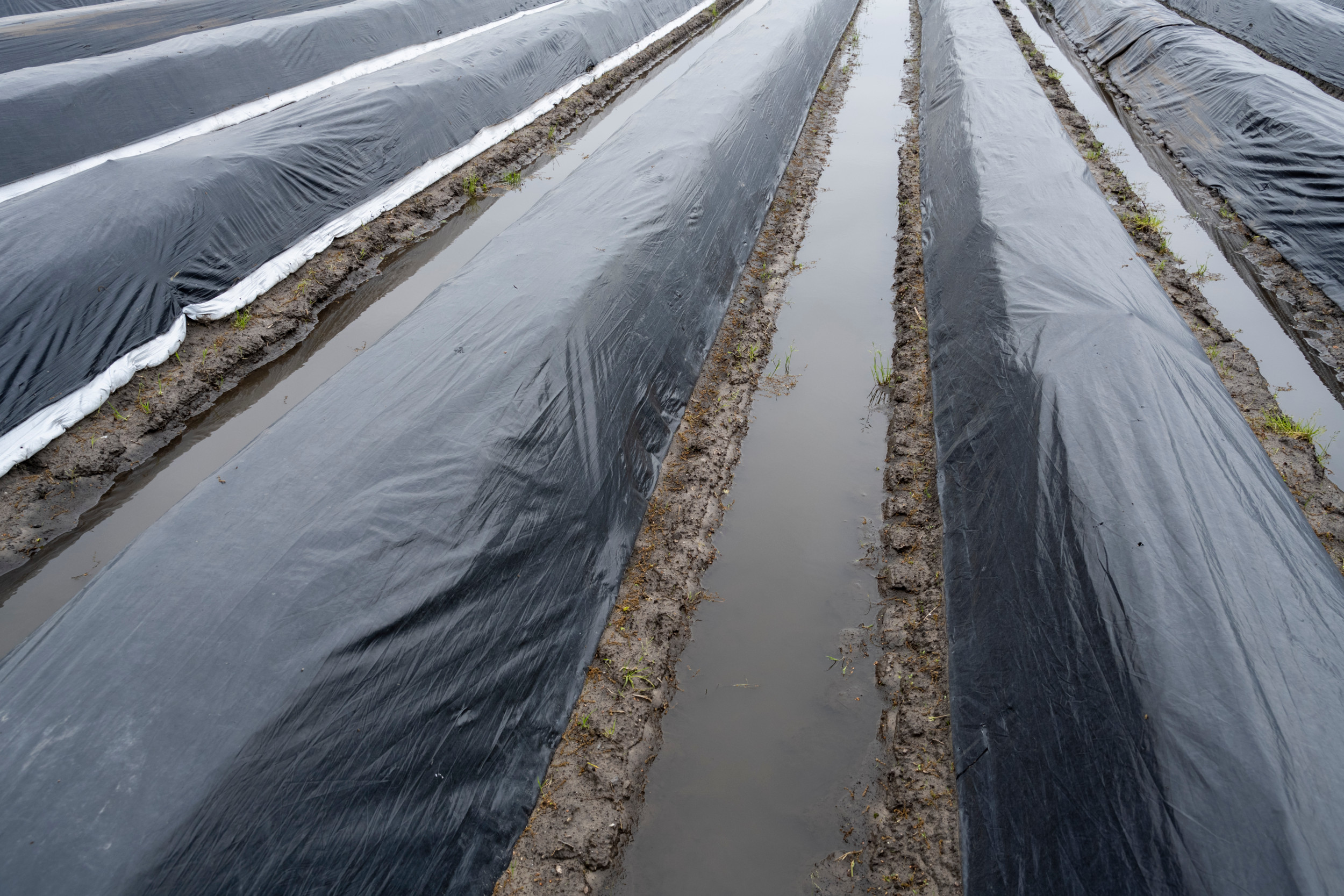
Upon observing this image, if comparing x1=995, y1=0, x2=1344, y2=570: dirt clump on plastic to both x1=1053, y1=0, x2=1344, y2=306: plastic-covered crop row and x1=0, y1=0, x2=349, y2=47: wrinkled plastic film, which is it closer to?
x1=1053, y1=0, x2=1344, y2=306: plastic-covered crop row

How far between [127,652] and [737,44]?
954 centimetres

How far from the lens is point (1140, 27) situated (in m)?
10.3

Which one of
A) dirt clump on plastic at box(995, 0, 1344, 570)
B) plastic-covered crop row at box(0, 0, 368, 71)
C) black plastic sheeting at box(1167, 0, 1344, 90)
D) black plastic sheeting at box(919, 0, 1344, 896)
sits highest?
plastic-covered crop row at box(0, 0, 368, 71)

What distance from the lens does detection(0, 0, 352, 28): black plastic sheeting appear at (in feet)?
27.6

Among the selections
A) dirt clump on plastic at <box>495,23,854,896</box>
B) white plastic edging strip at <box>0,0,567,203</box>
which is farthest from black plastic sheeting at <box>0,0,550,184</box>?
dirt clump on plastic at <box>495,23,854,896</box>

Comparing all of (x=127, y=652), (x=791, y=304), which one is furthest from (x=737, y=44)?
(x=127, y=652)

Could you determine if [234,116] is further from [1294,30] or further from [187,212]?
[1294,30]

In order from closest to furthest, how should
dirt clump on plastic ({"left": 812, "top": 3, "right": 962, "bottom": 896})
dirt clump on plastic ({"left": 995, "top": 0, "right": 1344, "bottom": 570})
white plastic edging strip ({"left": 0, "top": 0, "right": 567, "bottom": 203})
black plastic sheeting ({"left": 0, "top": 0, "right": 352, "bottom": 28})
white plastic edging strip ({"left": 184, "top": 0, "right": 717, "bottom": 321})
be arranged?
dirt clump on plastic ({"left": 812, "top": 3, "right": 962, "bottom": 896}) → dirt clump on plastic ({"left": 995, "top": 0, "right": 1344, "bottom": 570}) → white plastic edging strip ({"left": 184, "top": 0, "right": 717, "bottom": 321}) → white plastic edging strip ({"left": 0, "top": 0, "right": 567, "bottom": 203}) → black plastic sheeting ({"left": 0, "top": 0, "right": 352, "bottom": 28})

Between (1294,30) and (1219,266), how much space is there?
28.6 ft

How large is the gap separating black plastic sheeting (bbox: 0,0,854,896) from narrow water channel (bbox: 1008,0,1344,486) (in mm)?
4516

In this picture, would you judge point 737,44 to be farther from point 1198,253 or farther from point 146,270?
point 146,270

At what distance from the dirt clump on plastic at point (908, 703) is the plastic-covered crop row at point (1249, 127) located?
4.14 metres

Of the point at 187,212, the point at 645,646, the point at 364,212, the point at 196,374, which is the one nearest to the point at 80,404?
the point at 196,374

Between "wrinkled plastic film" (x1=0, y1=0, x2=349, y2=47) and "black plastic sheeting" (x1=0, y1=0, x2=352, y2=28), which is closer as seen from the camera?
"wrinkled plastic film" (x1=0, y1=0, x2=349, y2=47)
